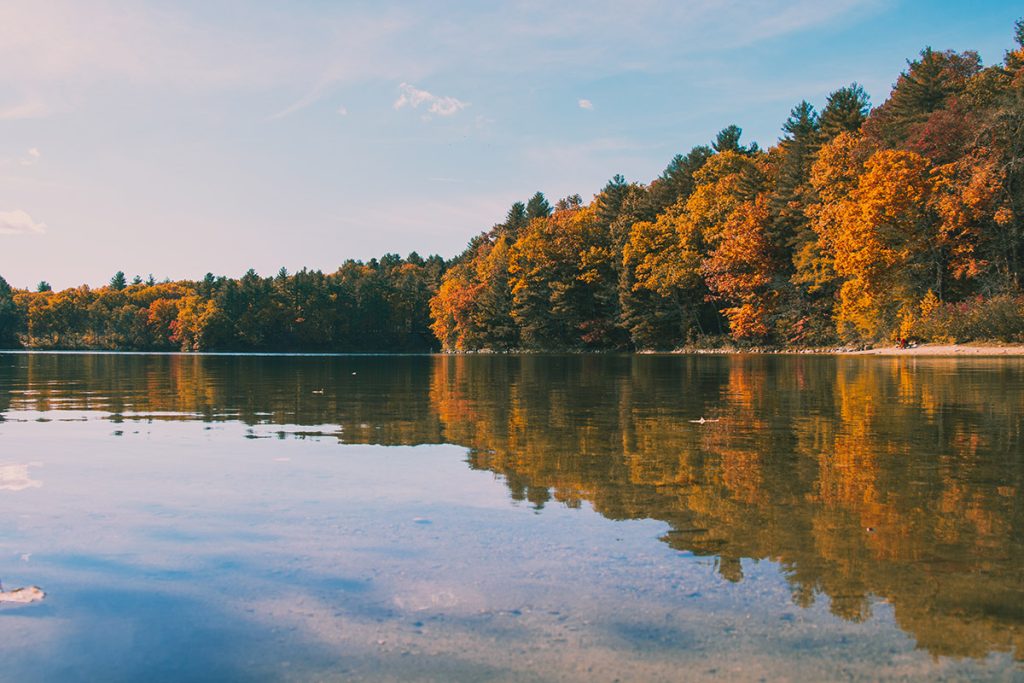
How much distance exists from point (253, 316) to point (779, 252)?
9590cm

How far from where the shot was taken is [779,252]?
7219 centimetres

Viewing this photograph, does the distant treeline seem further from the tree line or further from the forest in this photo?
the tree line

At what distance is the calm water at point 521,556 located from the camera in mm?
3312

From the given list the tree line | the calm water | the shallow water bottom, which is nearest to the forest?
the tree line

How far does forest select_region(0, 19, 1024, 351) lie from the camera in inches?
1988

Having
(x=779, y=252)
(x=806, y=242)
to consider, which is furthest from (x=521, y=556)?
(x=779, y=252)

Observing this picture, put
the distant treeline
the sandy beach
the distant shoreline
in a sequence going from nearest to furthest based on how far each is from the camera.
→ the sandy beach < the distant shoreline < the distant treeline

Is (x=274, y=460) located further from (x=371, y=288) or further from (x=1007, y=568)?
(x=371, y=288)

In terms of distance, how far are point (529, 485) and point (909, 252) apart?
52886mm

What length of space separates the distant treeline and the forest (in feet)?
1.91

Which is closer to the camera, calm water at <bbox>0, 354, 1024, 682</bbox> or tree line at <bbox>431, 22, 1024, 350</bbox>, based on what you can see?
calm water at <bbox>0, 354, 1024, 682</bbox>

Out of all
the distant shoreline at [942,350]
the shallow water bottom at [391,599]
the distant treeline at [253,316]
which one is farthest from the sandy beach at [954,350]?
the distant treeline at [253,316]

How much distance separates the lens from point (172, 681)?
311cm

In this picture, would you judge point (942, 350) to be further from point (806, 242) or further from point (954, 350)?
point (806, 242)
